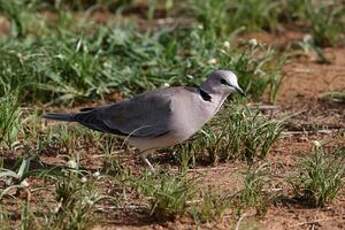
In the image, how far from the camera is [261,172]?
5.41 metres

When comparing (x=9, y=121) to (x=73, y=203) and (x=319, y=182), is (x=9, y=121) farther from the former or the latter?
(x=319, y=182)

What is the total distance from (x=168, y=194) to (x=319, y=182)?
794mm

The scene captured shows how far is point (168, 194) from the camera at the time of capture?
16.7ft

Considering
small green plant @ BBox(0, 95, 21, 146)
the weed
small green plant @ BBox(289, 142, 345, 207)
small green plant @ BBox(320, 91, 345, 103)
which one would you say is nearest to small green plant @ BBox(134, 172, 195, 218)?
small green plant @ BBox(289, 142, 345, 207)

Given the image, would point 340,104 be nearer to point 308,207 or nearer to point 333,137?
point 333,137

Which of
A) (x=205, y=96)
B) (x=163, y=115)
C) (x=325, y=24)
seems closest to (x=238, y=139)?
(x=205, y=96)

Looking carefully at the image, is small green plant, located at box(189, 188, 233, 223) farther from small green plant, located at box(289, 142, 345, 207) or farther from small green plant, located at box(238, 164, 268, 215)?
small green plant, located at box(289, 142, 345, 207)

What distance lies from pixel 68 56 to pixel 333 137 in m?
1.92

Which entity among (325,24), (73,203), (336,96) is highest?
(73,203)

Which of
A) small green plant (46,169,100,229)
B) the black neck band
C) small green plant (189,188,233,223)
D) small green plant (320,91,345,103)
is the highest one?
the black neck band

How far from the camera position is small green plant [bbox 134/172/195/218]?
511 centimetres

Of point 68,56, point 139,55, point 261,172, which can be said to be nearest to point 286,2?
point 139,55

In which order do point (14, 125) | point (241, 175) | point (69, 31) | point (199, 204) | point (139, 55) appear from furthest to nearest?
point (69, 31) < point (139, 55) < point (14, 125) < point (241, 175) < point (199, 204)

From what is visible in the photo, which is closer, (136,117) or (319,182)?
(319,182)
